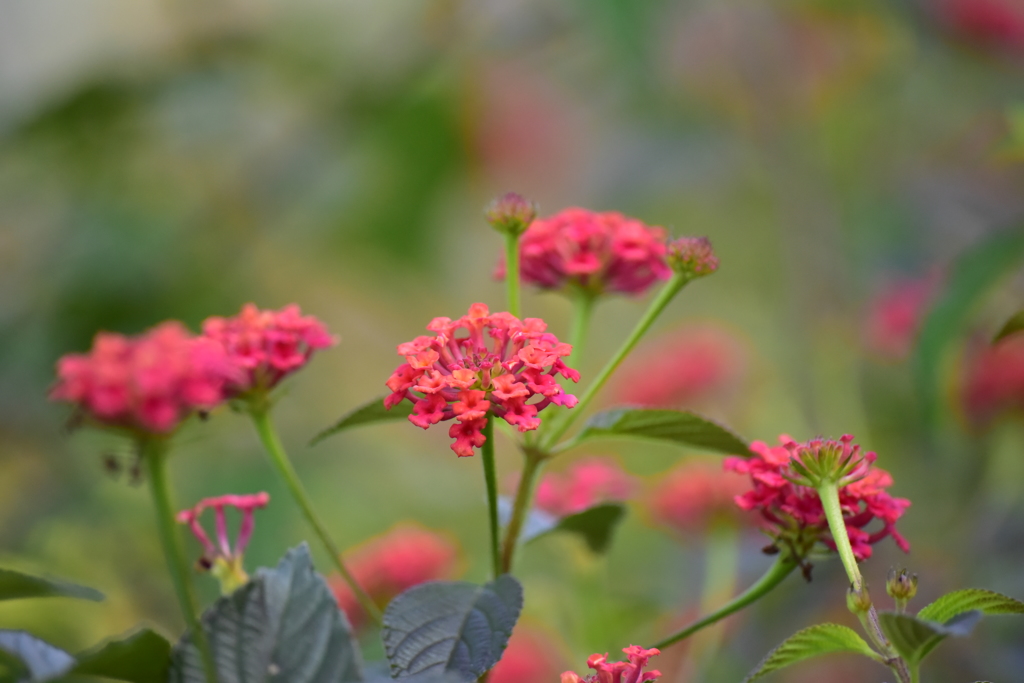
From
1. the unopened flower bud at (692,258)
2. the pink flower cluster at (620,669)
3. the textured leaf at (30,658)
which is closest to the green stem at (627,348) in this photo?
the unopened flower bud at (692,258)

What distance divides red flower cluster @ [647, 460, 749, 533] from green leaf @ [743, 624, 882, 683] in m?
0.31

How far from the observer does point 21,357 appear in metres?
1.08

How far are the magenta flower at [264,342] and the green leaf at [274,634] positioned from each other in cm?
11

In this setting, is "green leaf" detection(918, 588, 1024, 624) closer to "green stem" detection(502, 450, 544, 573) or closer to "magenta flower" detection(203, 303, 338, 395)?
"green stem" detection(502, 450, 544, 573)

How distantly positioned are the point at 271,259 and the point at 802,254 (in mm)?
875

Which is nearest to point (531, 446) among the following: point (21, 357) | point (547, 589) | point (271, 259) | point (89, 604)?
point (547, 589)

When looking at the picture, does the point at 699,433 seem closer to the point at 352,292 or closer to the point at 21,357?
the point at 21,357

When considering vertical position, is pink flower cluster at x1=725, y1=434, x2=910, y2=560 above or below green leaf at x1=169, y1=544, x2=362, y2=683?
above

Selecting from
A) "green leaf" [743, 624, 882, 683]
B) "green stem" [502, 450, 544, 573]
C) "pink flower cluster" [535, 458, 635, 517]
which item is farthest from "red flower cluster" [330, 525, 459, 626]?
"green leaf" [743, 624, 882, 683]

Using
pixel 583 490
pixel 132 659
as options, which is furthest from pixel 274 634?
pixel 583 490

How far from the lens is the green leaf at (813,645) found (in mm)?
362

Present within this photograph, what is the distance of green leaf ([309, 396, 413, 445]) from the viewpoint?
17.0 inches

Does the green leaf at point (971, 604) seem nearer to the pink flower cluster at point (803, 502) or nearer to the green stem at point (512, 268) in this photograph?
the pink flower cluster at point (803, 502)

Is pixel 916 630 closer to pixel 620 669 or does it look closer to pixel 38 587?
pixel 620 669
